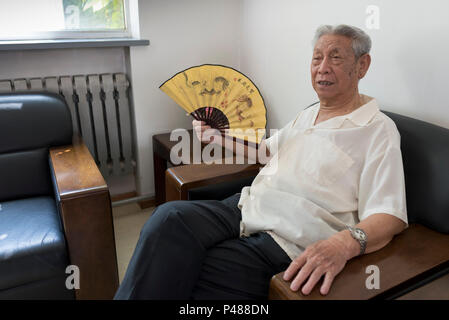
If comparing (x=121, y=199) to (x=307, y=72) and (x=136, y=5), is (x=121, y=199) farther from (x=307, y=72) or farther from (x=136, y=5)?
(x=307, y=72)

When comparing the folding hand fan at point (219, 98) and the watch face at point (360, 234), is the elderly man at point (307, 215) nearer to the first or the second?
the watch face at point (360, 234)

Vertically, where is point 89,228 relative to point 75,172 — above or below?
below

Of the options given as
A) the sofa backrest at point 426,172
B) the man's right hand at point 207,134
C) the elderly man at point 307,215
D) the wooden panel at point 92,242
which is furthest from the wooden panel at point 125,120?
the sofa backrest at point 426,172

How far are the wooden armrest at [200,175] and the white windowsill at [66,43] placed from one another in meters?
0.97

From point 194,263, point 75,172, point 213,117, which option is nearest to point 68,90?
point 75,172

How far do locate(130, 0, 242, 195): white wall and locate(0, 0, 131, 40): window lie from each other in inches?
9.7

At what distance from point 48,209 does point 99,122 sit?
2.70ft

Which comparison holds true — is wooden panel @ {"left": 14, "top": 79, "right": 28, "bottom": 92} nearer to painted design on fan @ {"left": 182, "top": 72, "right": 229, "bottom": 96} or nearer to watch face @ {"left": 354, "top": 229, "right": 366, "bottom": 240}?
painted design on fan @ {"left": 182, "top": 72, "right": 229, "bottom": 96}

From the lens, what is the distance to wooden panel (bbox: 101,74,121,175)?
228cm

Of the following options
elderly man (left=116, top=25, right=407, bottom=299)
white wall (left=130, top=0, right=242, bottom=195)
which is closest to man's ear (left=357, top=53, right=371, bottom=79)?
elderly man (left=116, top=25, right=407, bottom=299)

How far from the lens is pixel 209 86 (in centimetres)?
195

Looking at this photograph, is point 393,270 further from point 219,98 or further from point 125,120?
point 125,120

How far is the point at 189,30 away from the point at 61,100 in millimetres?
935

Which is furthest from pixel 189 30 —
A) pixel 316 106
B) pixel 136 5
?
pixel 316 106
